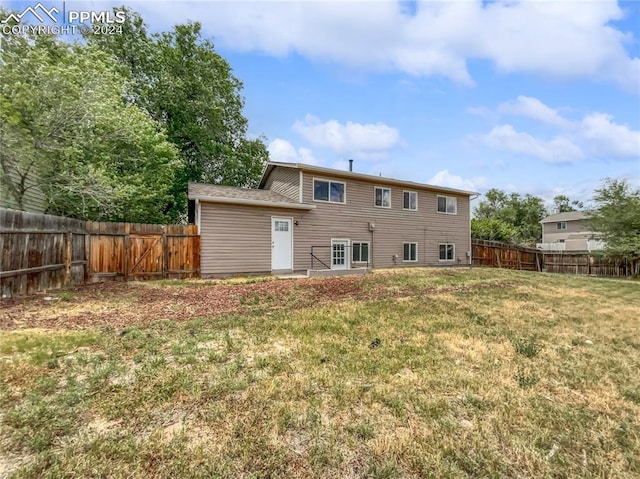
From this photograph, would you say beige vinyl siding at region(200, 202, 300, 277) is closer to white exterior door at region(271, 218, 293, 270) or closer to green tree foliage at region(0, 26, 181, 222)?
white exterior door at region(271, 218, 293, 270)

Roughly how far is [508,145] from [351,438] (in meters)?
34.7

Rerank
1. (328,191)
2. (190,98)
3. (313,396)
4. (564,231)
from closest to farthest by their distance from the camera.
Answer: (313,396) < (328,191) < (190,98) < (564,231)

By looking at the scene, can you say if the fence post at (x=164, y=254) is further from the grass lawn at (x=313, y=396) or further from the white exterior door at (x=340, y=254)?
the white exterior door at (x=340, y=254)

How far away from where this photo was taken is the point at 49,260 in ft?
24.1

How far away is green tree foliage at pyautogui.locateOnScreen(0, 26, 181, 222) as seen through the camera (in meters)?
7.71

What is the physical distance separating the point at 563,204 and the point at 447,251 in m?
43.3

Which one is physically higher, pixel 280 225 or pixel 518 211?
pixel 518 211

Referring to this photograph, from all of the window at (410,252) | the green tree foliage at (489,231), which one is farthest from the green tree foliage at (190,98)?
the green tree foliage at (489,231)

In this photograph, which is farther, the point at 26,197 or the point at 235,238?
the point at 235,238

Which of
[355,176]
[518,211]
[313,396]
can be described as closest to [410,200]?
[355,176]

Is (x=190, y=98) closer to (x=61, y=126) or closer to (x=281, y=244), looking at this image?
(x=61, y=126)

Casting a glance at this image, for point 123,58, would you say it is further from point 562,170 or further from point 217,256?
point 562,170

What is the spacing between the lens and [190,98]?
18875 mm

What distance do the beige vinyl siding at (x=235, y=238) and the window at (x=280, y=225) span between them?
0.82 ft
